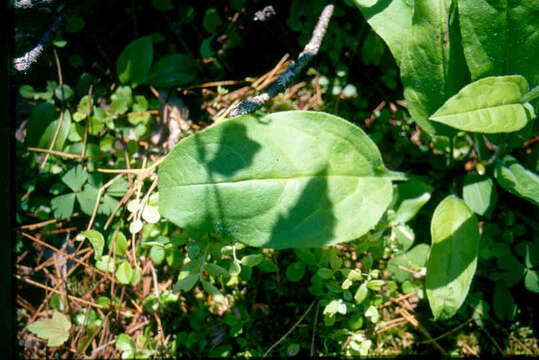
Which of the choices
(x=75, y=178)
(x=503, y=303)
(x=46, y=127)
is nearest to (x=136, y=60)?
(x=46, y=127)

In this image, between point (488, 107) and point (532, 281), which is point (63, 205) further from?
point (532, 281)

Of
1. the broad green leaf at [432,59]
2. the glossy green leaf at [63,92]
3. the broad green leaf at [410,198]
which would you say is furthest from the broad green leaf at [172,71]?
the broad green leaf at [410,198]

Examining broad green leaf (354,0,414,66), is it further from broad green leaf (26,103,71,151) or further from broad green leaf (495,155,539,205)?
broad green leaf (26,103,71,151)

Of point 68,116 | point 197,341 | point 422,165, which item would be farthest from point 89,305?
point 422,165

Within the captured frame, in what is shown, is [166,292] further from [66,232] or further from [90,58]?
[90,58]

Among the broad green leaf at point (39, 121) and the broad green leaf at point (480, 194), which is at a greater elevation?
the broad green leaf at point (39, 121)

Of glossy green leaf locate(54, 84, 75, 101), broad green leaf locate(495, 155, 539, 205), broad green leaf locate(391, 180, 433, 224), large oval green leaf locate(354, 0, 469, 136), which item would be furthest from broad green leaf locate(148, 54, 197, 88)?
broad green leaf locate(495, 155, 539, 205)

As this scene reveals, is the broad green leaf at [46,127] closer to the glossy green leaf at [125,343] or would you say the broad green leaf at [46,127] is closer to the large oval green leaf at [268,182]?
the large oval green leaf at [268,182]
